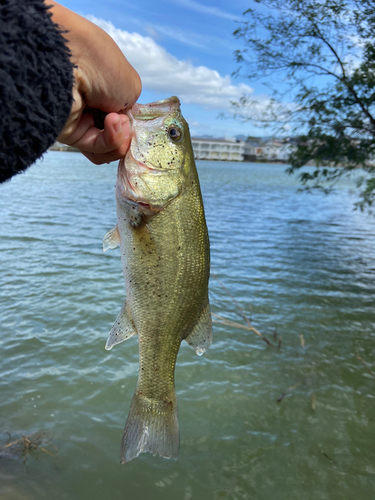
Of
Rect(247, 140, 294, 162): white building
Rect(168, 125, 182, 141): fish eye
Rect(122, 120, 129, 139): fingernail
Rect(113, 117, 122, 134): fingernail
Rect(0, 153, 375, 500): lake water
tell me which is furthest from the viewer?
Rect(247, 140, 294, 162): white building

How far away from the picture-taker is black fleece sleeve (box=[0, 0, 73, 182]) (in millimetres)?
1330

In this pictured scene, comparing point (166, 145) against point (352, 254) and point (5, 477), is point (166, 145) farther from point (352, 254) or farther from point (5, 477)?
point (352, 254)

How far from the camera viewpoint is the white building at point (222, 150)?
427ft

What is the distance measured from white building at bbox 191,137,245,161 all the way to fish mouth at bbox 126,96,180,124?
127619mm

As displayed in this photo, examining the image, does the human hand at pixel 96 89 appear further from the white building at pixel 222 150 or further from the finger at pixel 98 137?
the white building at pixel 222 150

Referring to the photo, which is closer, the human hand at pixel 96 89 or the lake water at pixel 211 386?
the human hand at pixel 96 89

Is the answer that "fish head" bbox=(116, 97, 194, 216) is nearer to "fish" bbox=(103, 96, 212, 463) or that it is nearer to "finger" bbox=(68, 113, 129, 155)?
"fish" bbox=(103, 96, 212, 463)

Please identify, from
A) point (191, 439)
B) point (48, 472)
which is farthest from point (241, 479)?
point (48, 472)

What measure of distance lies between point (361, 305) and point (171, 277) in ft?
27.0

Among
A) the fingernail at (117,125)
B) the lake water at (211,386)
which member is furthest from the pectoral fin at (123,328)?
the lake water at (211,386)

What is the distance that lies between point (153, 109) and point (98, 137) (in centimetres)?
48

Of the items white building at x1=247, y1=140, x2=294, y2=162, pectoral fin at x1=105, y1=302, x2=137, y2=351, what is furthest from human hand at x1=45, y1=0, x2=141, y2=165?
white building at x1=247, y1=140, x2=294, y2=162

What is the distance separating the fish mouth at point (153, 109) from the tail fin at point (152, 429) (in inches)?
77.6

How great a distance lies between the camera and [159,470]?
4.32 meters
